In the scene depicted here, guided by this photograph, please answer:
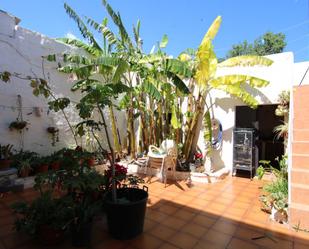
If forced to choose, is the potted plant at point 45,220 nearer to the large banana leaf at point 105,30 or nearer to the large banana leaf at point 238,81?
the large banana leaf at point 105,30

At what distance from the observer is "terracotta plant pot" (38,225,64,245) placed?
237cm

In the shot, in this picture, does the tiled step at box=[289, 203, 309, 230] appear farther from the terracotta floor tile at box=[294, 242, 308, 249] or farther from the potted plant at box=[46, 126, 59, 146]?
the potted plant at box=[46, 126, 59, 146]

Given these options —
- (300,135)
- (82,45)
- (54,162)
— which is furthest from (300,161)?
(82,45)

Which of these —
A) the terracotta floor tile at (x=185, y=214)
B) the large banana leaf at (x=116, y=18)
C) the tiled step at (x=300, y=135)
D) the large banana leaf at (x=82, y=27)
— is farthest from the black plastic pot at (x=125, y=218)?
the large banana leaf at (x=82, y=27)

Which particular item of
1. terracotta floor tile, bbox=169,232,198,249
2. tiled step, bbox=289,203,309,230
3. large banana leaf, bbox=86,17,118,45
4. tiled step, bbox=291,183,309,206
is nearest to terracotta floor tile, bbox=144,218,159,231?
terracotta floor tile, bbox=169,232,198,249

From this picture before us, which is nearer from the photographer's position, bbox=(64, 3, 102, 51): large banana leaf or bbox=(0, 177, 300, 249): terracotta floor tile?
bbox=(0, 177, 300, 249): terracotta floor tile

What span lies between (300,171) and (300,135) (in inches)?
40.4

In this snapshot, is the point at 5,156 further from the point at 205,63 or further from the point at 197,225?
the point at 205,63

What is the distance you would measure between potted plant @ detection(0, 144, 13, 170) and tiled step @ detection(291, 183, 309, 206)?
4929mm

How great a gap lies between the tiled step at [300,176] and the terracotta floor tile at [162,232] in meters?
1.86

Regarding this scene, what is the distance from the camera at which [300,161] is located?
131 inches

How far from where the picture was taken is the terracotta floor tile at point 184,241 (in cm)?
254

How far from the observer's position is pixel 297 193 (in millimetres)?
3004

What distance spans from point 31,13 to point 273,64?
19.0 ft
